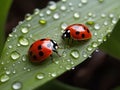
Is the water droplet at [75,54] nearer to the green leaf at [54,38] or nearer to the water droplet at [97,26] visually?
the green leaf at [54,38]

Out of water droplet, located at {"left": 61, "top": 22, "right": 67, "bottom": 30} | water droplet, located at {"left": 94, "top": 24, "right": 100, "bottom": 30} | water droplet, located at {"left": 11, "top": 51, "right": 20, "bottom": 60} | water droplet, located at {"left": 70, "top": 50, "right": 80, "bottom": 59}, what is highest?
water droplet, located at {"left": 11, "top": 51, "right": 20, "bottom": 60}

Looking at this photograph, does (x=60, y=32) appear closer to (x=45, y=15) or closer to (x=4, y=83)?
(x=45, y=15)

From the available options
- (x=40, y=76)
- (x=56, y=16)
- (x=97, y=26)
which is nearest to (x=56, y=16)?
(x=56, y=16)

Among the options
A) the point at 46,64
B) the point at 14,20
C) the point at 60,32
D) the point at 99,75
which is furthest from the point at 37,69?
the point at 14,20

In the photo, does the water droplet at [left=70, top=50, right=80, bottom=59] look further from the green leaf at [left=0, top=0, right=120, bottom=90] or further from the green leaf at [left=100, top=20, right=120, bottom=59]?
the green leaf at [left=100, top=20, right=120, bottom=59]

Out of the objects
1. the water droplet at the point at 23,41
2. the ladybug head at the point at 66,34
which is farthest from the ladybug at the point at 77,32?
the water droplet at the point at 23,41

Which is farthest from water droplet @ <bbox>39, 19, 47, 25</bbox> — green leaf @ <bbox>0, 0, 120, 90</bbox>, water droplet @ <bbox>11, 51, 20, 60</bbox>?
water droplet @ <bbox>11, 51, 20, 60</bbox>
